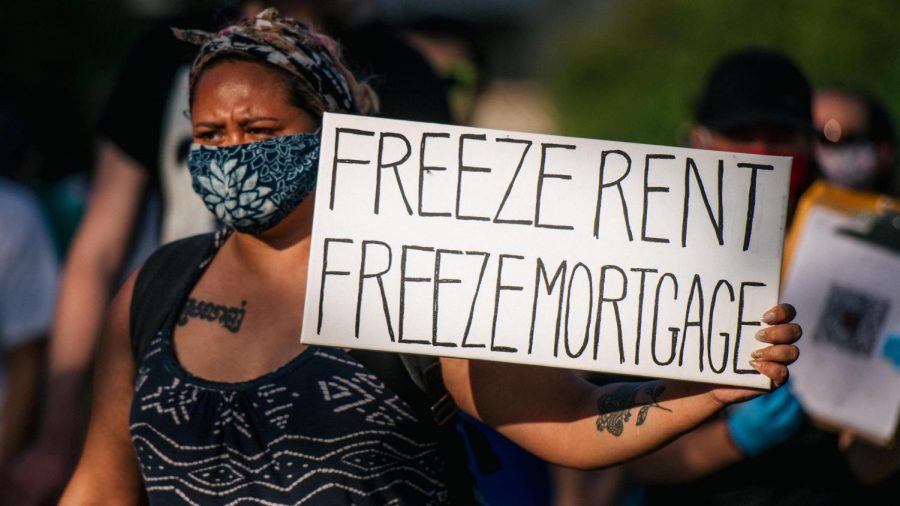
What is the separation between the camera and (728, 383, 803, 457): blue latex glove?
3990 mm

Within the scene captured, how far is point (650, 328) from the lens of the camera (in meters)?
2.76

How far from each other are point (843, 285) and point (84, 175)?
489cm

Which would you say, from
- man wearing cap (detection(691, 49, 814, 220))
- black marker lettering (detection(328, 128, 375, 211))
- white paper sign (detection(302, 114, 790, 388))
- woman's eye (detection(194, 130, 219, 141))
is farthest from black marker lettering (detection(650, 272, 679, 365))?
man wearing cap (detection(691, 49, 814, 220))

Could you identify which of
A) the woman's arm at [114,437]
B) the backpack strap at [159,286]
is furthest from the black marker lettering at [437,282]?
the woman's arm at [114,437]

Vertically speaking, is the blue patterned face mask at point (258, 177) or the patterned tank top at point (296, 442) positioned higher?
the blue patterned face mask at point (258, 177)

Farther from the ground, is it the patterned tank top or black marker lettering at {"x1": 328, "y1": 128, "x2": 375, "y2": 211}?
black marker lettering at {"x1": 328, "y1": 128, "x2": 375, "y2": 211}

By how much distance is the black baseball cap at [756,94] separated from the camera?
4.67m

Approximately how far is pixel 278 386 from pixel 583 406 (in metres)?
0.63

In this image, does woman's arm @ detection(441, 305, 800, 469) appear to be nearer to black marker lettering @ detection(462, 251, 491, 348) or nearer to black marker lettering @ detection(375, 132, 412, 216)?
black marker lettering @ detection(462, 251, 491, 348)

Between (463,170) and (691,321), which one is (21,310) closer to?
(463,170)

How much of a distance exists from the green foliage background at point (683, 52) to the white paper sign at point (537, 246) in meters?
2.70

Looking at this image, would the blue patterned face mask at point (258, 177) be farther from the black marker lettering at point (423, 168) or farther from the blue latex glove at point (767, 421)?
the blue latex glove at point (767, 421)

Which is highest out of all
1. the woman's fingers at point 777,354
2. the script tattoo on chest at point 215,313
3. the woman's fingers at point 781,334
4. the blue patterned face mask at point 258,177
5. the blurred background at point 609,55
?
the blurred background at point 609,55

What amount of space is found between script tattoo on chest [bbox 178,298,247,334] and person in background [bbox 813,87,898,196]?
10.2 feet
